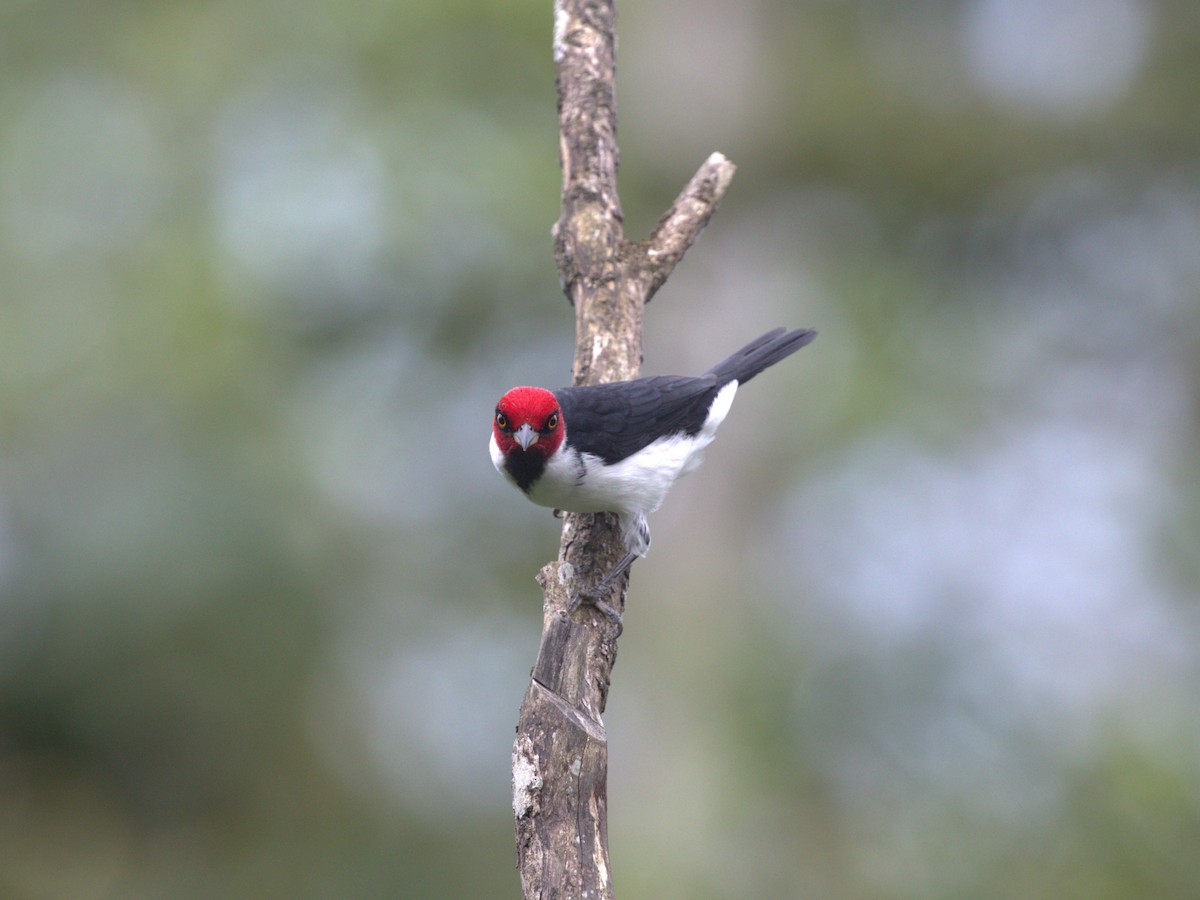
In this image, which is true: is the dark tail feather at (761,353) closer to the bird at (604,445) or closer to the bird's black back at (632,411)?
the bird's black back at (632,411)

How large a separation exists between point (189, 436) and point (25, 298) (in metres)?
2.00

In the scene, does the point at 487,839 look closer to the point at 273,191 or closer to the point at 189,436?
the point at 189,436

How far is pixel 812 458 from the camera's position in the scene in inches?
349

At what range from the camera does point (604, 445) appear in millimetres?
3787

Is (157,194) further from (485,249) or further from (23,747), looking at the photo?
(23,747)

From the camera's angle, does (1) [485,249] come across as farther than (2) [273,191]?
Yes

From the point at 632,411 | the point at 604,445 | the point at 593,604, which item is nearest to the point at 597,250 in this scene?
the point at 632,411

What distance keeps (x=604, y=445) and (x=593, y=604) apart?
23.1 inches

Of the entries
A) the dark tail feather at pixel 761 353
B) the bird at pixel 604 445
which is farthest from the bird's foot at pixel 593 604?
the dark tail feather at pixel 761 353

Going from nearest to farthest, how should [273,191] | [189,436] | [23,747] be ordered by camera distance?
1. [23,747]
2. [189,436]
3. [273,191]

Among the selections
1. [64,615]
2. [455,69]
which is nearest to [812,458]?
[455,69]

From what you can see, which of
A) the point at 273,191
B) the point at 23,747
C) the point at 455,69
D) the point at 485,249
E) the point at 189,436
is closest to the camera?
the point at 23,747

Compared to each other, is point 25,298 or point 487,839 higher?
point 25,298

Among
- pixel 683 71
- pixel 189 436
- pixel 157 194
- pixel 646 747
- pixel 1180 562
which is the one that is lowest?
pixel 646 747
